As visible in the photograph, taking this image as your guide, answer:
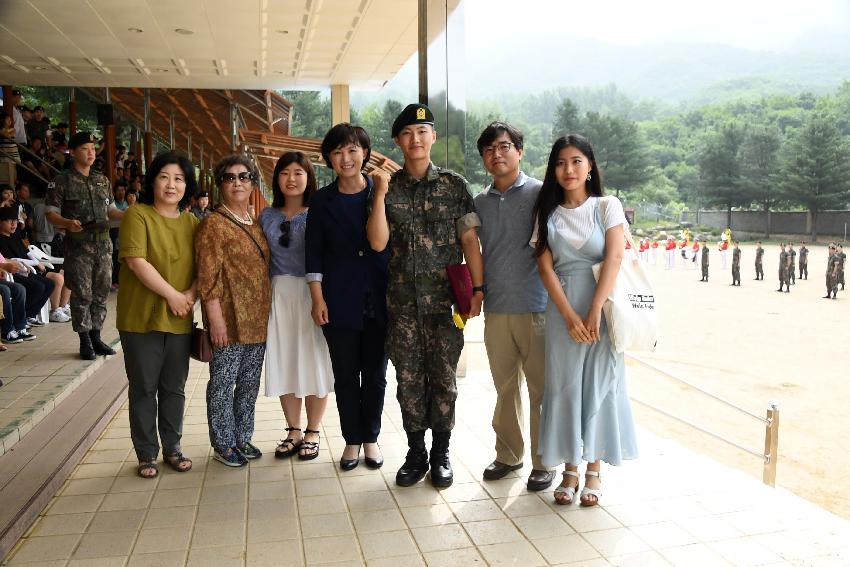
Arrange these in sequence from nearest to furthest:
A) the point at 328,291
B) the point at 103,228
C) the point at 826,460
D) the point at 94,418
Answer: the point at 328,291
the point at 94,418
the point at 103,228
the point at 826,460

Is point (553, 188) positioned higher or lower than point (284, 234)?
higher

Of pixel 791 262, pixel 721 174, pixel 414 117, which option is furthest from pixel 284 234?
pixel 791 262

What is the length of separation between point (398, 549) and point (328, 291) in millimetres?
1044

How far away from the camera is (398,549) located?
2.14 m

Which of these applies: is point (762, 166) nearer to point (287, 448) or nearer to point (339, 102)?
point (339, 102)

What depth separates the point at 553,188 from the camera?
2461mm

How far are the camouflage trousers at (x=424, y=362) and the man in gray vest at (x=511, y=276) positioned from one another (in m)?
0.18

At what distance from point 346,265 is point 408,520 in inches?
39.6

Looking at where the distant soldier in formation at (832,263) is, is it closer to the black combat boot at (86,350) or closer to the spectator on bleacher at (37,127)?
the black combat boot at (86,350)

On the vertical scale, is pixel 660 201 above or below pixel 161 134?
below

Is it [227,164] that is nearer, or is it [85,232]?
[227,164]

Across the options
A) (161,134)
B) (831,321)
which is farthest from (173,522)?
(831,321)

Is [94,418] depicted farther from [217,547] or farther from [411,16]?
[411,16]

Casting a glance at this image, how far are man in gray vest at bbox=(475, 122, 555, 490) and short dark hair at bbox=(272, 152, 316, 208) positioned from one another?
0.74m
